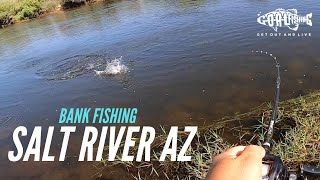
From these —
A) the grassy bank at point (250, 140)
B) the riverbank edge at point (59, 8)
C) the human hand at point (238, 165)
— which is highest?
the human hand at point (238, 165)

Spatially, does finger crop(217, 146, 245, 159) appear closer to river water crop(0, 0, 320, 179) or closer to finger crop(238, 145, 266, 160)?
finger crop(238, 145, 266, 160)

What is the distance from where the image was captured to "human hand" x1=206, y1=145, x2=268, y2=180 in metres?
1.11

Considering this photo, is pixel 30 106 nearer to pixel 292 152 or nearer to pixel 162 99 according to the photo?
pixel 162 99

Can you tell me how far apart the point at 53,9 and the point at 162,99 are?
28773 millimetres

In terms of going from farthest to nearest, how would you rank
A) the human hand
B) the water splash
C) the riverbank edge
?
the riverbank edge, the water splash, the human hand

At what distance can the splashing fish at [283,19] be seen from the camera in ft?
51.3

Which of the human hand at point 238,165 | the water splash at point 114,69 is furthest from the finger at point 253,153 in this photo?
the water splash at point 114,69

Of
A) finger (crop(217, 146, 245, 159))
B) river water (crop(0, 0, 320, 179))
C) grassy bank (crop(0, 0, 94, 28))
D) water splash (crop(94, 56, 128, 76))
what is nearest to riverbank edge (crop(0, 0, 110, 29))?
grassy bank (crop(0, 0, 94, 28))

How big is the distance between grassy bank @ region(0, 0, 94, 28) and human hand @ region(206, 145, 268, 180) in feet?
119

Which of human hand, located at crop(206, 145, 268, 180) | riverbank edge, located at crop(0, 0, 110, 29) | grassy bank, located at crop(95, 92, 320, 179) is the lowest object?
grassy bank, located at crop(95, 92, 320, 179)

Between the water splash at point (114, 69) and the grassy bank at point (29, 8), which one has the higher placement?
the grassy bank at point (29, 8)

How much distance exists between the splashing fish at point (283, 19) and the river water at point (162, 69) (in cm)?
46

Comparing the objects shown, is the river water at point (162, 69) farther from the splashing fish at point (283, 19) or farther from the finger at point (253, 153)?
the finger at point (253, 153)

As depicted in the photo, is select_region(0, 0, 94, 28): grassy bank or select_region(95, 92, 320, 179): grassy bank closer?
select_region(95, 92, 320, 179): grassy bank
